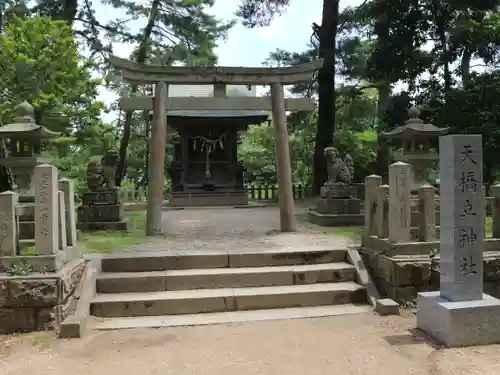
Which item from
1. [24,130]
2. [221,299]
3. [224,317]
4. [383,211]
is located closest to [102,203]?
[24,130]

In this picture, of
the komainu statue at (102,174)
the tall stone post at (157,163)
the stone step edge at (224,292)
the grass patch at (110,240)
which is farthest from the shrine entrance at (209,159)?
the stone step edge at (224,292)

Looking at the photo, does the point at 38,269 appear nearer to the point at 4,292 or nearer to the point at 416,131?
the point at 4,292

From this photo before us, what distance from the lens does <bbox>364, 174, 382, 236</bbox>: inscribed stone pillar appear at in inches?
253

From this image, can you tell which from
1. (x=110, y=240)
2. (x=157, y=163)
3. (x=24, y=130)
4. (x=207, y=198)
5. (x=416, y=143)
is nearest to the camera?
(x=24, y=130)

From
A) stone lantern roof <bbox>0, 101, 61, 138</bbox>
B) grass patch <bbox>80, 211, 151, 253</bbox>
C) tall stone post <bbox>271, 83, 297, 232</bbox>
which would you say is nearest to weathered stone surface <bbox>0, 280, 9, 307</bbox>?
grass patch <bbox>80, 211, 151, 253</bbox>

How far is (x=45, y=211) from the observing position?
5109mm

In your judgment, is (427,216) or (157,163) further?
(157,163)

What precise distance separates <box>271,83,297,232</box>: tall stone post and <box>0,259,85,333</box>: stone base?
4.84 m

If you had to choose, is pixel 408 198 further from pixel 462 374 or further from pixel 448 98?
pixel 448 98

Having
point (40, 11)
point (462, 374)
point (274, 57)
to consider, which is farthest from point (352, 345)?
point (40, 11)

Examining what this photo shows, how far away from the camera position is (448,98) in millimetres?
12070

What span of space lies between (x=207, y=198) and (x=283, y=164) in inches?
329

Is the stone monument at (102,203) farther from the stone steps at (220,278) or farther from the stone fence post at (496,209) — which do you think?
the stone fence post at (496,209)

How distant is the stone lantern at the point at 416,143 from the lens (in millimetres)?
8555
